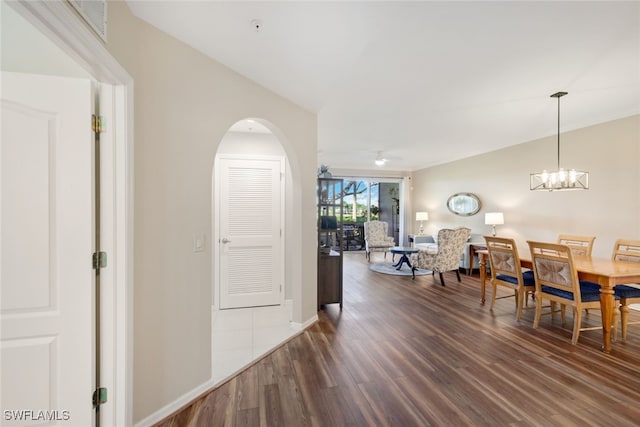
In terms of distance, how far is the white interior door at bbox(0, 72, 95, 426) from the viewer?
1295 millimetres

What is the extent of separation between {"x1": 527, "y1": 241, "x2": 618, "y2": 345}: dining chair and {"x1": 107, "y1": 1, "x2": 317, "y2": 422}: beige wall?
336 centimetres

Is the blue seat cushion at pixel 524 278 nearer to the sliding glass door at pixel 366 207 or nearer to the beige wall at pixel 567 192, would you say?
the beige wall at pixel 567 192

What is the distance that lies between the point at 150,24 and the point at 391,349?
3.19m

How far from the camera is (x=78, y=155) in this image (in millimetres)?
1405

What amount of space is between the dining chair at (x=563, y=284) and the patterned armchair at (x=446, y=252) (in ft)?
5.90

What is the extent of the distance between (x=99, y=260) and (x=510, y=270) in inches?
162

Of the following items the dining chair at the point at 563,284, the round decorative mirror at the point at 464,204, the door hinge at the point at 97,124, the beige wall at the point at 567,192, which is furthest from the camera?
the round decorative mirror at the point at 464,204

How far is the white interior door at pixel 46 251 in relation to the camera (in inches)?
51.0

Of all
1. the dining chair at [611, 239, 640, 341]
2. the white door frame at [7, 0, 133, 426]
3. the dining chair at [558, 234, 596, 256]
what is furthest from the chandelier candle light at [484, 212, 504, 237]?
the white door frame at [7, 0, 133, 426]

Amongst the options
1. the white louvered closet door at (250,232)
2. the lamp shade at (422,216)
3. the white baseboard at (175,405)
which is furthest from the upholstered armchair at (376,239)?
the white baseboard at (175,405)

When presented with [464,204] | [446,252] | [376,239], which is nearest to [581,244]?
[446,252]

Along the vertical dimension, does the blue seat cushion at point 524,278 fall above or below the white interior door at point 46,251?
below

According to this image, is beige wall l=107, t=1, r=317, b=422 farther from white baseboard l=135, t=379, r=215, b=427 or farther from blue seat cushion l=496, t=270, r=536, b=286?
blue seat cushion l=496, t=270, r=536, b=286

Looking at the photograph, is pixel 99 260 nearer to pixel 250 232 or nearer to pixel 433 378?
pixel 250 232
